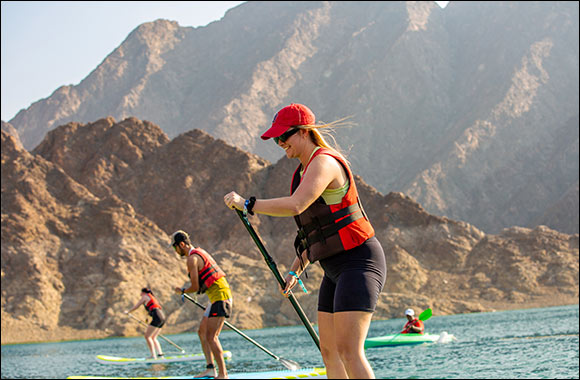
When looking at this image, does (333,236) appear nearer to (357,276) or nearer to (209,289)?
(357,276)

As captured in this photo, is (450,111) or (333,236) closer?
(333,236)

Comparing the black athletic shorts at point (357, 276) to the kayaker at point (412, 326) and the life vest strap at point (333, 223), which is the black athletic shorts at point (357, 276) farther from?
the kayaker at point (412, 326)

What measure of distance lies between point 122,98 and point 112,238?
113751mm

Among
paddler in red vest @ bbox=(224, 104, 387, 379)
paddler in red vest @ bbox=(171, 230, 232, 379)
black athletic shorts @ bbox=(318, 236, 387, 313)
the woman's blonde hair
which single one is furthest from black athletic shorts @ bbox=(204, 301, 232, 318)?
the woman's blonde hair

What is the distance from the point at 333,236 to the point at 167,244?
95056 millimetres

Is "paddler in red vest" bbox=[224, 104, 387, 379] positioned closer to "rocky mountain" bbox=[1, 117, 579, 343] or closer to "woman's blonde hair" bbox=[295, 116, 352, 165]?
"woman's blonde hair" bbox=[295, 116, 352, 165]

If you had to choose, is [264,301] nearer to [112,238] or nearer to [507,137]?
[112,238]

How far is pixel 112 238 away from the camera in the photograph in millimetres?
92500

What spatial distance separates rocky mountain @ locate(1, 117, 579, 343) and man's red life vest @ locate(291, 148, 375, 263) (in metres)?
74.3

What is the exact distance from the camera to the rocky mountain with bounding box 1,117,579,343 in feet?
269

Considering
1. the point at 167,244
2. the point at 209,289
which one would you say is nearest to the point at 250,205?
the point at 209,289

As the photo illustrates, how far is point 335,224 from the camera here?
5555 millimetres

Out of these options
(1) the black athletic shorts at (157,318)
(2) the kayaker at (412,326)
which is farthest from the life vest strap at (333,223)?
(2) the kayaker at (412,326)

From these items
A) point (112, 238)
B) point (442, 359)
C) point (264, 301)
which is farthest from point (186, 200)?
point (442, 359)
